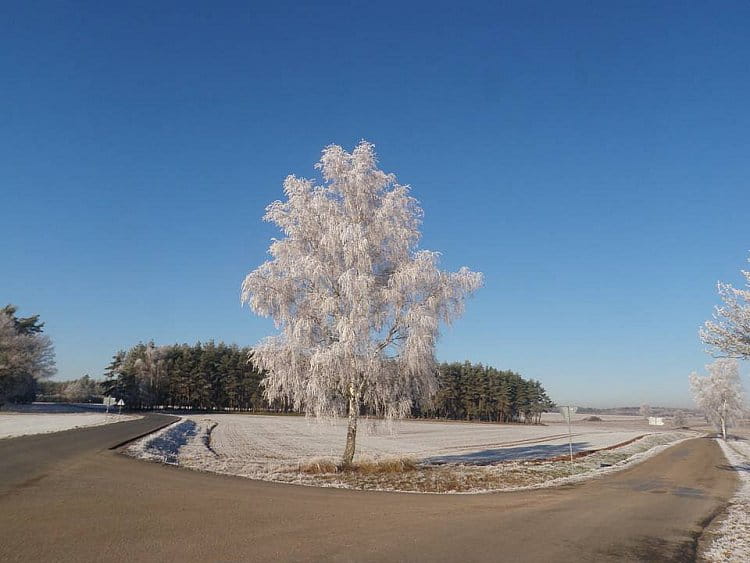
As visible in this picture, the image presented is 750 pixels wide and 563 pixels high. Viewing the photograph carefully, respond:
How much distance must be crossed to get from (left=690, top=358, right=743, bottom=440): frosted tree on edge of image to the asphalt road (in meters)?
81.0

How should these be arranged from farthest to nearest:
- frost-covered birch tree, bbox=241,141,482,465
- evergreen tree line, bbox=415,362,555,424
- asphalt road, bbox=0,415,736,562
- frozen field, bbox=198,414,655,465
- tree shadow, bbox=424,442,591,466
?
evergreen tree line, bbox=415,362,555,424, tree shadow, bbox=424,442,591,466, frozen field, bbox=198,414,655,465, frost-covered birch tree, bbox=241,141,482,465, asphalt road, bbox=0,415,736,562

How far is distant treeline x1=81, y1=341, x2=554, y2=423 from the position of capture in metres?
121

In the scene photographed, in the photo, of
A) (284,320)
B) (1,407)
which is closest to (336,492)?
(284,320)

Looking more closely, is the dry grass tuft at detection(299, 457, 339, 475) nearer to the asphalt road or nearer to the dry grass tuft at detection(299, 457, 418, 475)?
the dry grass tuft at detection(299, 457, 418, 475)

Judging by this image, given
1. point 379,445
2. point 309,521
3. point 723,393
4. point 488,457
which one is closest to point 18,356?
point 379,445

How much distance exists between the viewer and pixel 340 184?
23141 mm

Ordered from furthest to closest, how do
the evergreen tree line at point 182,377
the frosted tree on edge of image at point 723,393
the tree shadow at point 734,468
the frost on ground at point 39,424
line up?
the evergreen tree line at point 182,377, the frosted tree on edge of image at point 723,393, the frost on ground at point 39,424, the tree shadow at point 734,468

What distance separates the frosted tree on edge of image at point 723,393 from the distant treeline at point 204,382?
4988cm

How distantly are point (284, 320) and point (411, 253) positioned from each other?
Answer: 6.34m

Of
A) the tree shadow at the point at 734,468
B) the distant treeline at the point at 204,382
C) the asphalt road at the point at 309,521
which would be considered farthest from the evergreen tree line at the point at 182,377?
the asphalt road at the point at 309,521

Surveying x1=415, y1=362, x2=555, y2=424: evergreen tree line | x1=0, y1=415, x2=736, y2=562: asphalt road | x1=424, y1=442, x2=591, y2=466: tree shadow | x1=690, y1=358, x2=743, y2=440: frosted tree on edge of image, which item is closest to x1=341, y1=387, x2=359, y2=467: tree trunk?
x1=0, y1=415, x2=736, y2=562: asphalt road

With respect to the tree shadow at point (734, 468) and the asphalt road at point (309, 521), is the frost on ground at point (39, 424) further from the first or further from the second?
the tree shadow at point (734, 468)

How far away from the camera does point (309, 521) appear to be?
11.6 metres

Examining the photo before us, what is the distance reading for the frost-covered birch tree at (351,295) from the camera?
21.2m
